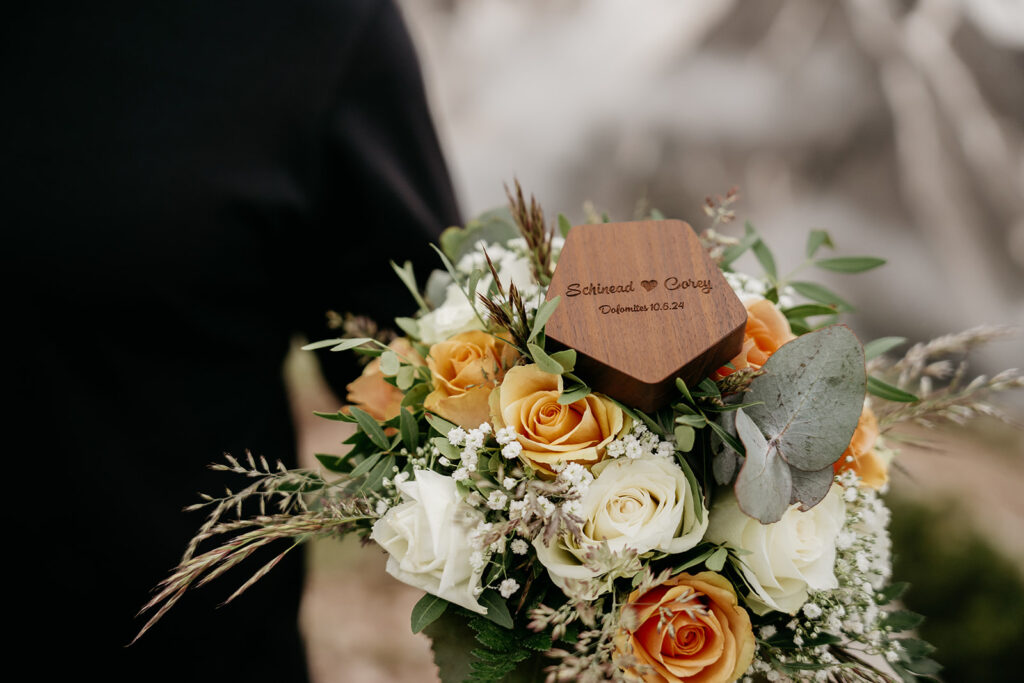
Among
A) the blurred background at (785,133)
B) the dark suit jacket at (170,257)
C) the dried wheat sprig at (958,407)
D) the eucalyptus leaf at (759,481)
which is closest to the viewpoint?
the eucalyptus leaf at (759,481)

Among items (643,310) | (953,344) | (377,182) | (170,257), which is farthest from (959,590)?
(170,257)

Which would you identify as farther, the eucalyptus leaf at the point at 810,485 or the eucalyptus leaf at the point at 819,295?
the eucalyptus leaf at the point at 819,295

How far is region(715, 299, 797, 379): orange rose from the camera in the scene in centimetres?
45

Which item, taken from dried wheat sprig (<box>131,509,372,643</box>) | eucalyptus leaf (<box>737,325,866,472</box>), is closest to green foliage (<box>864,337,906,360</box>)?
eucalyptus leaf (<box>737,325,866,472</box>)

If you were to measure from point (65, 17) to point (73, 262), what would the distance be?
286 mm

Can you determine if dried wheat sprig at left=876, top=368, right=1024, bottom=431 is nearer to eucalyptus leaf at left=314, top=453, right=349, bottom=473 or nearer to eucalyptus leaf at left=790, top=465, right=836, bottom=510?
eucalyptus leaf at left=790, top=465, right=836, bottom=510

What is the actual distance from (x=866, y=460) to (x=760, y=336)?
138 millimetres

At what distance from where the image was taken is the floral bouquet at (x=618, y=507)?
0.39m

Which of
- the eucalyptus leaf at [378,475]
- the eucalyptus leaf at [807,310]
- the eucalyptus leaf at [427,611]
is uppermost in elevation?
the eucalyptus leaf at [807,310]

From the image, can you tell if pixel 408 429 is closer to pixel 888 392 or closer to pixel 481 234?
pixel 481 234

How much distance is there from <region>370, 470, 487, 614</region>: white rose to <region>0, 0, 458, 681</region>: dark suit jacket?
37cm

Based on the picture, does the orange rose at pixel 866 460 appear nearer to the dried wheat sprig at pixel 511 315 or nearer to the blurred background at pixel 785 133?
the dried wheat sprig at pixel 511 315

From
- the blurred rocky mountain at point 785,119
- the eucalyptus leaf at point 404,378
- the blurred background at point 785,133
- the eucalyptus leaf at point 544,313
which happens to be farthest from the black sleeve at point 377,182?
the blurred rocky mountain at point 785,119

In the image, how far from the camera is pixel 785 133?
1853 millimetres
